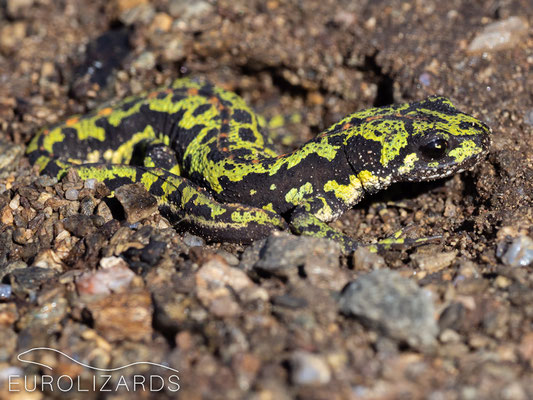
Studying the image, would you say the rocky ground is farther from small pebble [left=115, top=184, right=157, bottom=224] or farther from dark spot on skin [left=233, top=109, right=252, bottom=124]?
dark spot on skin [left=233, top=109, right=252, bottom=124]

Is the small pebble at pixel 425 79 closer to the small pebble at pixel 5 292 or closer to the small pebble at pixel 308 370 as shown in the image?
the small pebble at pixel 308 370

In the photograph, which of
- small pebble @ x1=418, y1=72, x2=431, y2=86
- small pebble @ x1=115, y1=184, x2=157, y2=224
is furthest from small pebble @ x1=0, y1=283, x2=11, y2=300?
small pebble @ x1=418, y1=72, x2=431, y2=86

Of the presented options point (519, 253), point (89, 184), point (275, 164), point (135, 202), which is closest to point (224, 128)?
point (275, 164)

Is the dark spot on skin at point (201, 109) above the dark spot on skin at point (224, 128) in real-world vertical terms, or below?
above

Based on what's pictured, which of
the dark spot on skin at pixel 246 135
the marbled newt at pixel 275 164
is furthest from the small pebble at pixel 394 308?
the dark spot on skin at pixel 246 135

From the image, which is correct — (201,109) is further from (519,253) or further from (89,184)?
(519,253)
